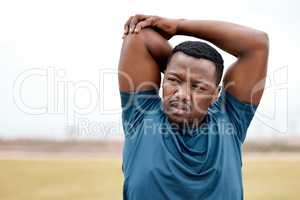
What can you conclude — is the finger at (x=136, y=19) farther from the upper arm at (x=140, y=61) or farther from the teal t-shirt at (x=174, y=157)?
the teal t-shirt at (x=174, y=157)

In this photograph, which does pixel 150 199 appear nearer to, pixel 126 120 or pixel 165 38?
pixel 126 120

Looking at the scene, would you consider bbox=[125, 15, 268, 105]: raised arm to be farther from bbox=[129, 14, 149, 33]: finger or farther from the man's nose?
the man's nose

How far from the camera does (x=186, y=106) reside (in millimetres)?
966

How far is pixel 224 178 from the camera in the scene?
96cm

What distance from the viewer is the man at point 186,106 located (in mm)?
954

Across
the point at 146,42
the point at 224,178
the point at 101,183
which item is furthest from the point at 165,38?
the point at 101,183

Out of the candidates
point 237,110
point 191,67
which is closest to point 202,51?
point 191,67

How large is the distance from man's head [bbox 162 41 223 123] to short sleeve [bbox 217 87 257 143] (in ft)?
0.17

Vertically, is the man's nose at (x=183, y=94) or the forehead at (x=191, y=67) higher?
the forehead at (x=191, y=67)

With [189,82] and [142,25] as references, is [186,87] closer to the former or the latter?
[189,82]

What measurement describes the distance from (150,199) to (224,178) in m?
0.15

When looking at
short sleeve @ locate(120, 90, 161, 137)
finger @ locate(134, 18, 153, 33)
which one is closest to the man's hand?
finger @ locate(134, 18, 153, 33)

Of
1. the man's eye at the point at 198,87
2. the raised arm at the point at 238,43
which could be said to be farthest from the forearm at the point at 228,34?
the man's eye at the point at 198,87

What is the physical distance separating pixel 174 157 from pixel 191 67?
17 cm
